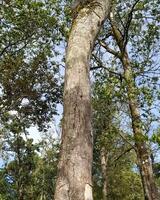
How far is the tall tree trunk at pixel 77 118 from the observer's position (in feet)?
13.0

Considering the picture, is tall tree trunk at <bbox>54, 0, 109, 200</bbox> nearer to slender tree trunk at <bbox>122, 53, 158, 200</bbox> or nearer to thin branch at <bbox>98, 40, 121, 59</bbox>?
slender tree trunk at <bbox>122, 53, 158, 200</bbox>

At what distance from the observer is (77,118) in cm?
443

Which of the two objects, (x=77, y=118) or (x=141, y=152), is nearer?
(x=77, y=118)

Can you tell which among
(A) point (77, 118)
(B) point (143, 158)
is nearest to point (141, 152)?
(B) point (143, 158)

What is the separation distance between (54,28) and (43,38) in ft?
4.37

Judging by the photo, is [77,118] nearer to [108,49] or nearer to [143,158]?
[143,158]

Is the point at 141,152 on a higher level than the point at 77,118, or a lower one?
higher

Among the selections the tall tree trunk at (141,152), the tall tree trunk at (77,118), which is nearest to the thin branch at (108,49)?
the tall tree trunk at (141,152)

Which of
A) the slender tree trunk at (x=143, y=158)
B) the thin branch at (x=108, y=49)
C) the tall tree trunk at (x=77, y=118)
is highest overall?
the thin branch at (x=108, y=49)

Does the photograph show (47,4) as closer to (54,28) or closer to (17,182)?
(54,28)

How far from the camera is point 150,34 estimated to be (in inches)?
768

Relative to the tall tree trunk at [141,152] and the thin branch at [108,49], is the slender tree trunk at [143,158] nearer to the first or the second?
A: the tall tree trunk at [141,152]

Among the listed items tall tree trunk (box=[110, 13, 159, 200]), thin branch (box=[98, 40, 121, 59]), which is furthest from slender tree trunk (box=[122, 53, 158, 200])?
thin branch (box=[98, 40, 121, 59])

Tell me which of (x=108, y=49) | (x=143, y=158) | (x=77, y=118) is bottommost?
(x=77, y=118)
